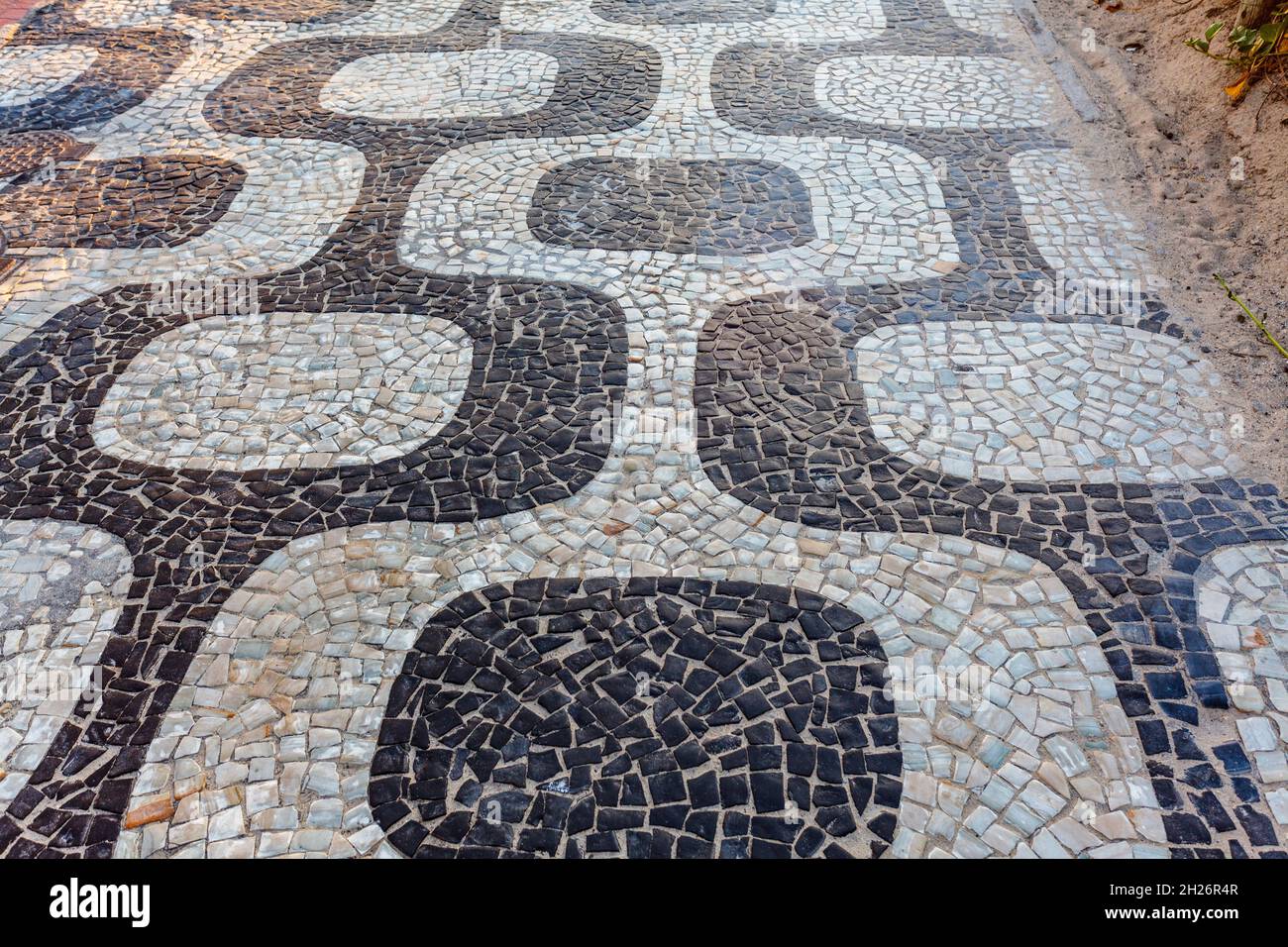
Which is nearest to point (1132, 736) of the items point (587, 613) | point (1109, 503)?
point (1109, 503)

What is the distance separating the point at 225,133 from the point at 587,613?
632 cm

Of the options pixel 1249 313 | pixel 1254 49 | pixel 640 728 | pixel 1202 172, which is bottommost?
pixel 640 728

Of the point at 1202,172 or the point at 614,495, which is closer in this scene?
the point at 614,495

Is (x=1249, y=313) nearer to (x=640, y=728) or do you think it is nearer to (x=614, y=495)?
(x=614, y=495)

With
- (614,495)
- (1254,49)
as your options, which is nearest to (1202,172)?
(1254,49)

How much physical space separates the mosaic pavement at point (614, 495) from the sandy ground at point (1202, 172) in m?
Result: 0.28

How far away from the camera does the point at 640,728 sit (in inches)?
165

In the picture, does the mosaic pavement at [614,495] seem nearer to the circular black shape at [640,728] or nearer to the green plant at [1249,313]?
the circular black shape at [640,728]

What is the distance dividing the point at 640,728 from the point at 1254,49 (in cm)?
791

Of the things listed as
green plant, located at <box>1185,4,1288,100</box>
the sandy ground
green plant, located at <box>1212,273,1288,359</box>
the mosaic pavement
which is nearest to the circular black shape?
the mosaic pavement

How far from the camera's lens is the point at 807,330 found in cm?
629

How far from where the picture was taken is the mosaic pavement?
399 cm

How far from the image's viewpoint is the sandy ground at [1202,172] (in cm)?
603
